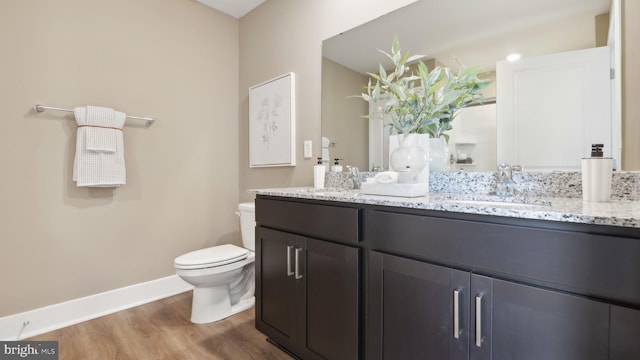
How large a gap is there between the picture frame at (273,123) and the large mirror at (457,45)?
331mm

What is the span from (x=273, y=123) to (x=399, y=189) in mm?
1459

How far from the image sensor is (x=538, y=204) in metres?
1.01

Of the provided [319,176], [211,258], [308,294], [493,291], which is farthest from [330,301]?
[211,258]

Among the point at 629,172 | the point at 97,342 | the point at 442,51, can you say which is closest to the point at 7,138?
the point at 97,342

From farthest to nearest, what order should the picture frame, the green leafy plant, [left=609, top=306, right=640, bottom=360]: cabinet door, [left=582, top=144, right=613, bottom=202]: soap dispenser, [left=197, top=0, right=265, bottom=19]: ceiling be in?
1. [left=197, top=0, right=265, bottom=19]: ceiling
2. the picture frame
3. the green leafy plant
4. [left=582, top=144, right=613, bottom=202]: soap dispenser
5. [left=609, top=306, right=640, bottom=360]: cabinet door

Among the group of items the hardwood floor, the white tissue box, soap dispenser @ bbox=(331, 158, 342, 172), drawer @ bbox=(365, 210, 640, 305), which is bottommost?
the hardwood floor

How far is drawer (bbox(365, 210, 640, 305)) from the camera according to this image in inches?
26.4

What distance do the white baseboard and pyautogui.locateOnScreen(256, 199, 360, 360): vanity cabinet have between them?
3.85 ft

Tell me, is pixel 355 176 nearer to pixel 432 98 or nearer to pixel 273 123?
pixel 432 98

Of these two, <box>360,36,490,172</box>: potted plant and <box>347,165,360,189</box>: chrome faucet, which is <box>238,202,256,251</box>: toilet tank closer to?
<box>347,165,360,189</box>: chrome faucet

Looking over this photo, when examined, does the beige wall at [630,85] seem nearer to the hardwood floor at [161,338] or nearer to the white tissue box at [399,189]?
the white tissue box at [399,189]

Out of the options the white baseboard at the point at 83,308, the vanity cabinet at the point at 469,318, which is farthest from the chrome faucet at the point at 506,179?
the white baseboard at the point at 83,308

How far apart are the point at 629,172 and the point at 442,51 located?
2.96 feet

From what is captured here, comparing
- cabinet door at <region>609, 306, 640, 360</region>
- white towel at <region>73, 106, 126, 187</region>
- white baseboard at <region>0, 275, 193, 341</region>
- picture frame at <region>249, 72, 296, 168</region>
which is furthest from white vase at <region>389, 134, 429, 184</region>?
white baseboard at <region>0, 275, 193, 341</region>
